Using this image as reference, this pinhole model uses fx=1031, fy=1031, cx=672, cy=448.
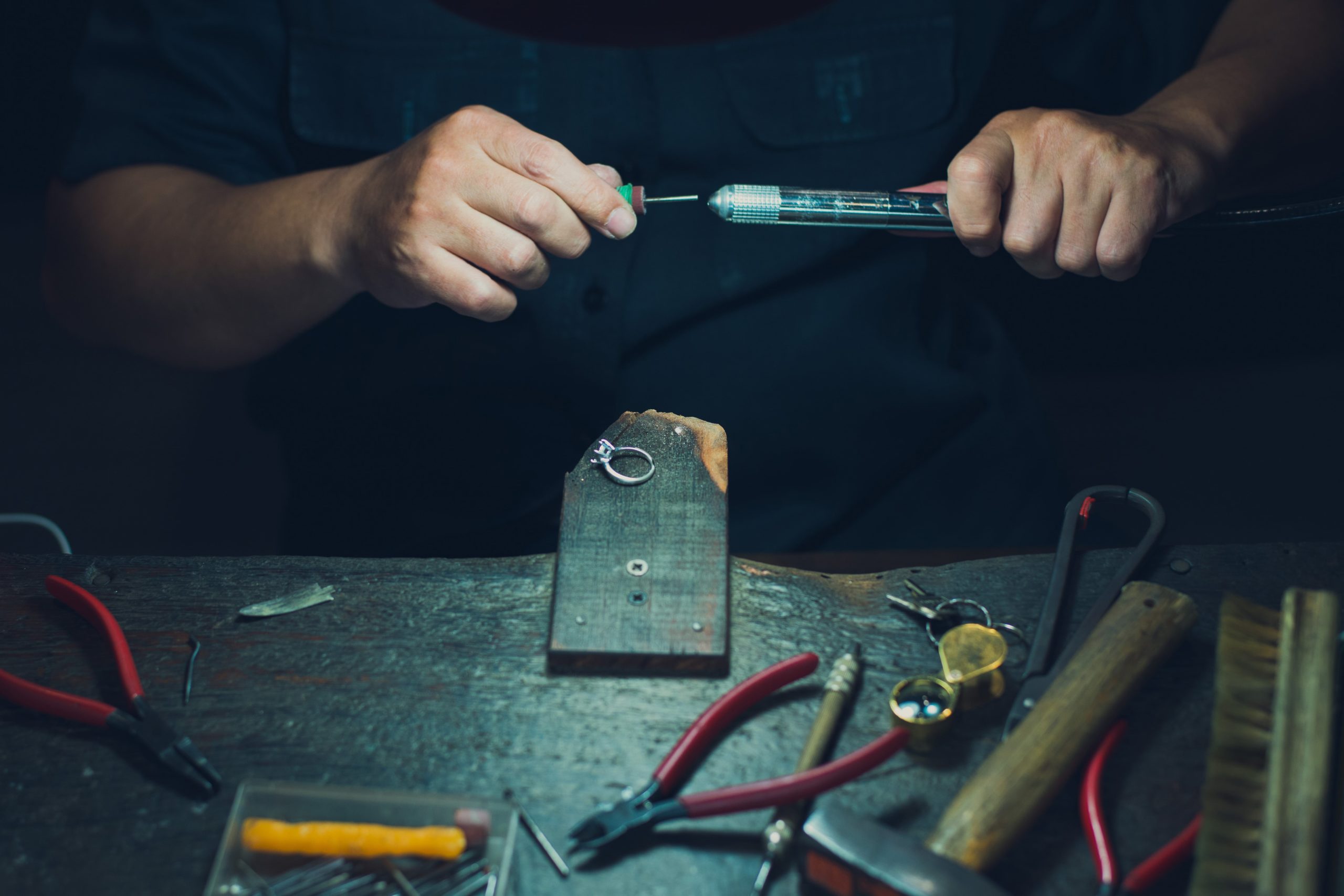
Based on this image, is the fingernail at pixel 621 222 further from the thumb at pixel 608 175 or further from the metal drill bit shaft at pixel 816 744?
the metal drill bit shaft at pixel 816 744

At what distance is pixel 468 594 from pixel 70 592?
0.32 m

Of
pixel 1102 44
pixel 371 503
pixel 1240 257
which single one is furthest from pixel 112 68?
pixel 1240 257

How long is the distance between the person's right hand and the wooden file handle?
554 millimetres

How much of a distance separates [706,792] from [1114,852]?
28 cm

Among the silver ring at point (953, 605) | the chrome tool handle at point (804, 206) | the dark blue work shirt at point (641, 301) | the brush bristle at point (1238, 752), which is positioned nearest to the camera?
the brush bristle at point (1238, 752)

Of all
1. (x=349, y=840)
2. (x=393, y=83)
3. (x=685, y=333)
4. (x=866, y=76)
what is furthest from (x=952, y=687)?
(x=393, y=83)

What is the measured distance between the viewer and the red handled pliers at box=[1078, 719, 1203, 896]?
67cm

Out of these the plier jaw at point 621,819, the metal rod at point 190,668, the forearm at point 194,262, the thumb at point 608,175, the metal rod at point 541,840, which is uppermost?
the thumb at point 608,175

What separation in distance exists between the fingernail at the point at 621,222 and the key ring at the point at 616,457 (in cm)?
21

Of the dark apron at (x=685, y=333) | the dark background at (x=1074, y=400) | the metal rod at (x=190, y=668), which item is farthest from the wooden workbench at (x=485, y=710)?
the dark background at (x=1074, y=400)

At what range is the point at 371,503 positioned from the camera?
133 cm

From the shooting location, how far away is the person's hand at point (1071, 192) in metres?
1.03

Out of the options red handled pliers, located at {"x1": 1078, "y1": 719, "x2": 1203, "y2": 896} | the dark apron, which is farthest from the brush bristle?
the dark apron

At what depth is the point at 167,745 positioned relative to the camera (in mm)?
738
